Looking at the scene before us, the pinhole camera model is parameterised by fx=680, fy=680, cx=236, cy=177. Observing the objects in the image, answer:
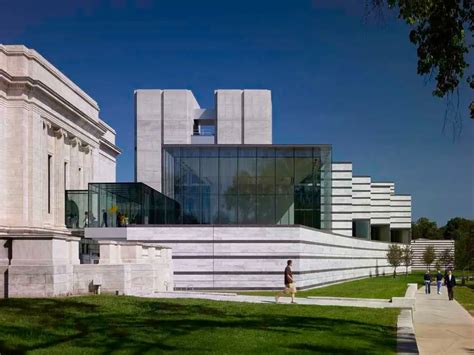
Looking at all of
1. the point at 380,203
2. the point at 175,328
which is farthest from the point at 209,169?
the point at 380,203

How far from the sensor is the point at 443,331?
1956 centimetres

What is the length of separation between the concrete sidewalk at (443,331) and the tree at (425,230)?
148 metres

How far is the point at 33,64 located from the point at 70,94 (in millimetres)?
10447

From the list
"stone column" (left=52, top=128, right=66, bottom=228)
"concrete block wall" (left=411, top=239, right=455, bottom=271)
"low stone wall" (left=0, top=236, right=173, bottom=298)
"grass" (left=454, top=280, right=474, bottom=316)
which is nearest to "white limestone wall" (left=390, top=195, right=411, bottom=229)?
"concrete block wall" (left=411, top=239, right=455, bottom=271)

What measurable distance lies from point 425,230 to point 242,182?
13755 cm

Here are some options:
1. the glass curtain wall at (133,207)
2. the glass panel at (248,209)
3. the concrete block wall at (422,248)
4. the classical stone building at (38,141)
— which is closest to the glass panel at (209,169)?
the glass panel at (248,209)

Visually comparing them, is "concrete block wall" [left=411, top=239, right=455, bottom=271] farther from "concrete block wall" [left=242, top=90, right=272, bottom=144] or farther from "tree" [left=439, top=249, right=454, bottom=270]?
"concrete block wall" [left=242, top=90, right=272, bottom=144]

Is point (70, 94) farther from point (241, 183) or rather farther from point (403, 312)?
point (403, 312)

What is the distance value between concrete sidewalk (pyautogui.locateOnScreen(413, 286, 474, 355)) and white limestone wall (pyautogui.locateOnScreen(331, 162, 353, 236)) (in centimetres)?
5951

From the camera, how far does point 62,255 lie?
2038cm

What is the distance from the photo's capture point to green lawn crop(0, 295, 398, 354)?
12047 millimetres

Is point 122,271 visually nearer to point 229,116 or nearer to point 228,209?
point 228,209

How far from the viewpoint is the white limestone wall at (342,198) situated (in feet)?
293

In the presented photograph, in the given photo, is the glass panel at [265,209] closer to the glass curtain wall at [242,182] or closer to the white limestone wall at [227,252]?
the glass curtain wall at [242,182]
